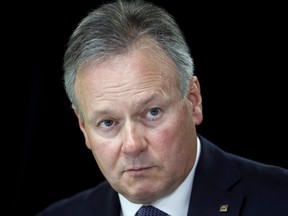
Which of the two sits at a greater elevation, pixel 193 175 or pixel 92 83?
pixel 92 83

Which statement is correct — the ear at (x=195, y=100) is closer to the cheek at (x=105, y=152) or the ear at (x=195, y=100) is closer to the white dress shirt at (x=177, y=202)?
the white dress shirt at (x=177, y=202)

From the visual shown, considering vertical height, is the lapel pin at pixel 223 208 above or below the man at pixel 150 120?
below

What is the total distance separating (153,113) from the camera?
4098 mm

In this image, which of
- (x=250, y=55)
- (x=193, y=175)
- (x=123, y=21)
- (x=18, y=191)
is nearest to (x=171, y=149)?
(x=193, y=175)

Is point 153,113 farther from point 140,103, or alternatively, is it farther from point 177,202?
point 177,202

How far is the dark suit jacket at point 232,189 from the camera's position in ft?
14.0

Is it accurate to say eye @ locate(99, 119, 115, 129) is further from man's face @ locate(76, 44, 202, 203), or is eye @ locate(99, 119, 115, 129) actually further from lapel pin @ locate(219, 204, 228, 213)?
lapel pin @ locate(219, 204, 228, 213)

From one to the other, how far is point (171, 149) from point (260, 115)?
1.44 meters

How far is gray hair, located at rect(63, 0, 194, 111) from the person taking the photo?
416 centimetres

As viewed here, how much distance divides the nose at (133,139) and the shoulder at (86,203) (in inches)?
25.5

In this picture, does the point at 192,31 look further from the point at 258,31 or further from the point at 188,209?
the point at 188,209

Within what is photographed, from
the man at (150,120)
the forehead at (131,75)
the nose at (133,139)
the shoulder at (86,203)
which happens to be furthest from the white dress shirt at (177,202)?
the forehead at (131,75)

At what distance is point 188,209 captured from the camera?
434cm

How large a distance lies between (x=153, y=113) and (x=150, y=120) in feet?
0.13
